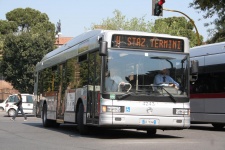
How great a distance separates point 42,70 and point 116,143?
10.2m

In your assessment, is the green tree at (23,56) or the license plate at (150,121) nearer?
the license plate at (150,121)

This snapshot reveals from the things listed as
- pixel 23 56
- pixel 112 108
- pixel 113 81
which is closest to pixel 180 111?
pixel 112 108

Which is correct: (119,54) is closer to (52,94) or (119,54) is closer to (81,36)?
(81,36)

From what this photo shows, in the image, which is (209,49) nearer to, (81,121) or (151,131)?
(151,131)

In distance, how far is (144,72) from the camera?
13.3 metres

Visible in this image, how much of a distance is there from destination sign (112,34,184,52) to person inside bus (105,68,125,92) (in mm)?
766

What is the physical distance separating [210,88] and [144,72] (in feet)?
20.3

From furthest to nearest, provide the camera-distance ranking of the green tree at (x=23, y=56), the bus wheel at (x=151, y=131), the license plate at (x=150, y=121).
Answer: the green tree at (x=23, y=56) < the bus wheel at (x=151, y=131) < the license plate at (x=150, y=121)

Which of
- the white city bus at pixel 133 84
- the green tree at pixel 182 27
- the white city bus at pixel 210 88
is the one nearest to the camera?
the white city bus at pixel 133 84

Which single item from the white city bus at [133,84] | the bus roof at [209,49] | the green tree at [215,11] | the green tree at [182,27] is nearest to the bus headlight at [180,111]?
the white city bus at [133,84]

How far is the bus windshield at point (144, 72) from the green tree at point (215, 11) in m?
10.4

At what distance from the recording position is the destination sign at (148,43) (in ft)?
44.1

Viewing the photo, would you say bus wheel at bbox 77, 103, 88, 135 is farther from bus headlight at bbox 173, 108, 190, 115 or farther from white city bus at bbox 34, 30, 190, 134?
bus headlight at bbox 173, 108, 190, 115

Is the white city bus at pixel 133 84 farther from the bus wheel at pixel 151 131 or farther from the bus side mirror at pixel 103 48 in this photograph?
the bus wheel at pixel 151 131
